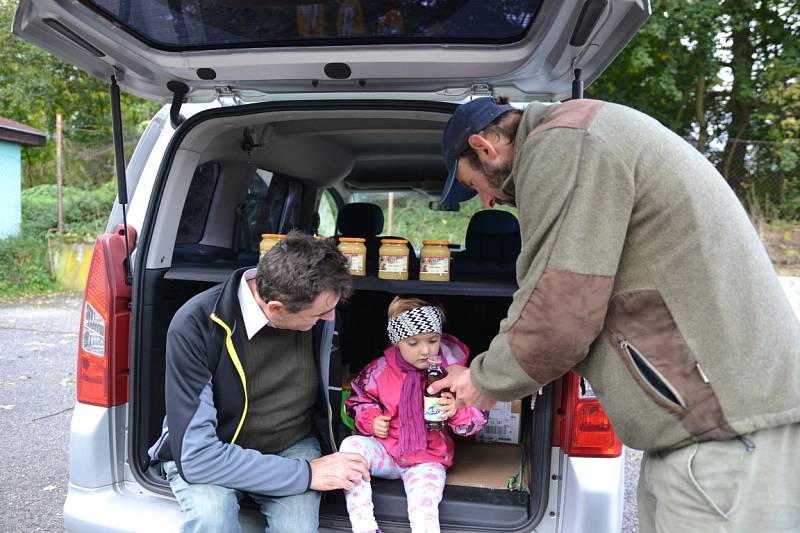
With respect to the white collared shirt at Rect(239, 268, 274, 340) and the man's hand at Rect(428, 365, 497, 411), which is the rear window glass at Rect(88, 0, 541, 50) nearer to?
the white collared shirt at Rect(239, 268, 274, 340)

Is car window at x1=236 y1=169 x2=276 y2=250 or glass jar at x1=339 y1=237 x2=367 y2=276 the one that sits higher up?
car window at x1=236 y1=169 x2=276 y2=250

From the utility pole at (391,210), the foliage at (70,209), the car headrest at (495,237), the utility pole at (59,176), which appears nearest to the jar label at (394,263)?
the car headrest at (495,237)

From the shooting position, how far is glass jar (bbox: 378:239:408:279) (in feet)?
8.17

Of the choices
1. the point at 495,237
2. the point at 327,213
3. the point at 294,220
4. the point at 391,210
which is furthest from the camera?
the point at 391,210

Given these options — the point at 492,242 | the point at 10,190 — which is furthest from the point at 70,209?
the point at 492,242

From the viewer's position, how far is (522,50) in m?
2.03

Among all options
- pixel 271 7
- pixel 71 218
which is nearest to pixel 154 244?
pixel 271 7

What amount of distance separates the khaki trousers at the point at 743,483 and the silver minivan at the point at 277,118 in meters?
0.58

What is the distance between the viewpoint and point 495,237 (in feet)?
10.9

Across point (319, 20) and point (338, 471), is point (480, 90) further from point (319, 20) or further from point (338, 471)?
point (338, 471)

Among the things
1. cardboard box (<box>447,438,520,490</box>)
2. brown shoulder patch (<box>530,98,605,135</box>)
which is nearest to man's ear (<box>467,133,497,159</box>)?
brown shoulder patch (<box>530,98,605,135</box>)

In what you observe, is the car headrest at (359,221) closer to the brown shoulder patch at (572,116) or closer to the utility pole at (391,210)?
the utility pole at (391,210)

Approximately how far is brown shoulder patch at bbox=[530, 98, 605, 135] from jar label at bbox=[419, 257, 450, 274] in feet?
3.26

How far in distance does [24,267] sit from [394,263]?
9.62 metres
